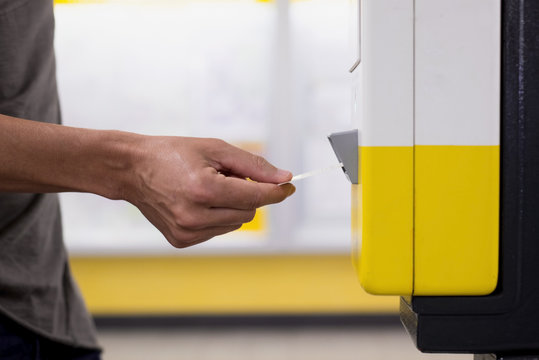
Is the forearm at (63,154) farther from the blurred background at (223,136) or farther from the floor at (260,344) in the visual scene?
the blurred background at (223,136)

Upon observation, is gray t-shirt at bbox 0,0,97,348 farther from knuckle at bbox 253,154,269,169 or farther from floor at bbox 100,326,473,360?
floor at bbox 100,326,473,360

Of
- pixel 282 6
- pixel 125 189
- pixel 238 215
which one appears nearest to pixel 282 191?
pixel 238 215

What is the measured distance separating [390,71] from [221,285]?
2.73 metres

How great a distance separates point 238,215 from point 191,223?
0.06 metres

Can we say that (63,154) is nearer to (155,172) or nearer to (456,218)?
(155,172)

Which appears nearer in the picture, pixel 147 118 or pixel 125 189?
pixel 125 189

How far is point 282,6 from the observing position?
3045 mm

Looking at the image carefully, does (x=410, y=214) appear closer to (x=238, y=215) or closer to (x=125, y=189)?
(x=238, y=215)

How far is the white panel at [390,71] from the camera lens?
1.99 feet

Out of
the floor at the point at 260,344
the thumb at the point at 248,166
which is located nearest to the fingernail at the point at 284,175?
the thumb at the point at 248,166

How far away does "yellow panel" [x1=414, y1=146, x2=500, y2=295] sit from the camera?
0.61 m

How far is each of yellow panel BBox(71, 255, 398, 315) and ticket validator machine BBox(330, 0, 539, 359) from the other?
2.60 meters

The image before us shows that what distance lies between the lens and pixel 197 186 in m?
0.63

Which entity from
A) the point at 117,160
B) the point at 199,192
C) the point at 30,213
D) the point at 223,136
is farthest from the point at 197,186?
the point at 223,136
